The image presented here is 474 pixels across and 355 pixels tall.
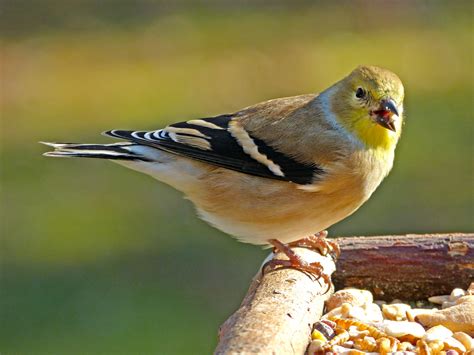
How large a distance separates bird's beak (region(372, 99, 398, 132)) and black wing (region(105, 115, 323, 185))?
0.40 metres

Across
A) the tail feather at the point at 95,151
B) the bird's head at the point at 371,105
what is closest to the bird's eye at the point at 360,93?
the bird's head at the point at 371,105

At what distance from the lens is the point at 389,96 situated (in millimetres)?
4695

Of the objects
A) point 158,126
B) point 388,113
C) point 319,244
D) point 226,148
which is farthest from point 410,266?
point 158,126

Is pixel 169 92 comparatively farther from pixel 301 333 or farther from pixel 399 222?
pixel 301 333

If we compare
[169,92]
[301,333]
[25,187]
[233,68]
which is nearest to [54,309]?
[25,187]

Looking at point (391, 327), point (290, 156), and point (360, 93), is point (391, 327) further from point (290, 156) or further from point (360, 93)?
point (360, 93)

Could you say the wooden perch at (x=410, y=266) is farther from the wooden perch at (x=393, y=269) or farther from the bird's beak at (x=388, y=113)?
the bird's beak at (x=388, y=113)

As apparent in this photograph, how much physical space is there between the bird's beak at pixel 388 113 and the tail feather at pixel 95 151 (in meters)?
1.25

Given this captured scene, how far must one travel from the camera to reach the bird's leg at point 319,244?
4895 mm

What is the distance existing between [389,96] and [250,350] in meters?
1.76

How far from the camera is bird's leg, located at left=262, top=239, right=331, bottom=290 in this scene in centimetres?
456

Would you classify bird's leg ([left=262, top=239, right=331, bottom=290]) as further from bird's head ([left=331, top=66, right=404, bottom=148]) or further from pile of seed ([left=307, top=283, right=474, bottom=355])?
bird's head ([left=331, top=66, right=404, bottom=148])

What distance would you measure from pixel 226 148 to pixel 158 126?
739 cm

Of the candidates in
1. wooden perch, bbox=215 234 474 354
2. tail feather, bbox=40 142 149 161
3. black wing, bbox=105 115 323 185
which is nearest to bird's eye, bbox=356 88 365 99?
black wing, bbox=105 115 323 185
